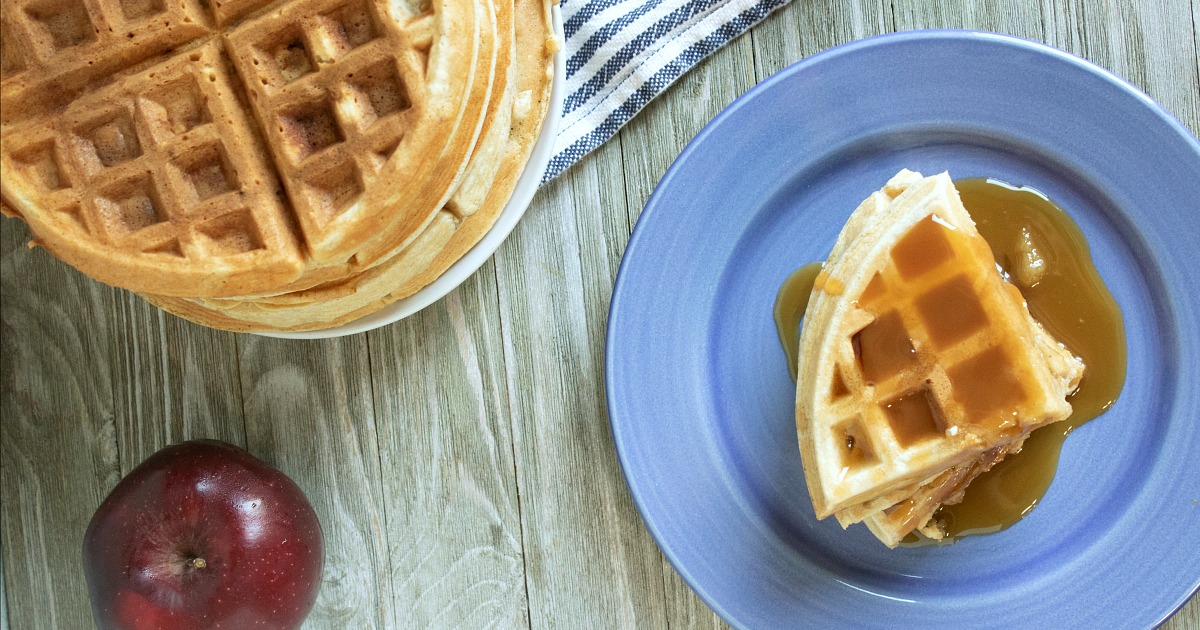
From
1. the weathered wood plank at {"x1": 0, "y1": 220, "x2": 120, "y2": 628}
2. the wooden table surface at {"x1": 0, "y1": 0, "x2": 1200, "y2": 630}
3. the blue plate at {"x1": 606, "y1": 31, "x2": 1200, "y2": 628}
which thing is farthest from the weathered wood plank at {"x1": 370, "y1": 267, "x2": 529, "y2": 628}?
the weathered wood plank at {"x1": 0, "y1": 220, "x2": 120, "y2": 628}

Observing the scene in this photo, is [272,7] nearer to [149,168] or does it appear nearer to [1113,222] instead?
[149,168]

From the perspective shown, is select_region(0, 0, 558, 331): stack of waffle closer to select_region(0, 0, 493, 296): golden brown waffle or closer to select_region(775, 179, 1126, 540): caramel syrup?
select_region(0, 0, 493, 296): golden brown waffle

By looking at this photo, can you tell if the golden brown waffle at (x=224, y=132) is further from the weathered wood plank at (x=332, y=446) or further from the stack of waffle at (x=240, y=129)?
the weathered wood plank at (x=332, y=446)

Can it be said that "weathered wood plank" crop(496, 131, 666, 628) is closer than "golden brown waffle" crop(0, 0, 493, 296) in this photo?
No

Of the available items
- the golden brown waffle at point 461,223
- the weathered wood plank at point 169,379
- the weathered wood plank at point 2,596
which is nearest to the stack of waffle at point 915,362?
the golden brown waffle at point 461,223

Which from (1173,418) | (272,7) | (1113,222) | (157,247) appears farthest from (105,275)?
(1173,418)

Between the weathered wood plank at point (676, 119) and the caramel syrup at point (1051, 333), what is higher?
the weathered wood plank at point (676, 119)
